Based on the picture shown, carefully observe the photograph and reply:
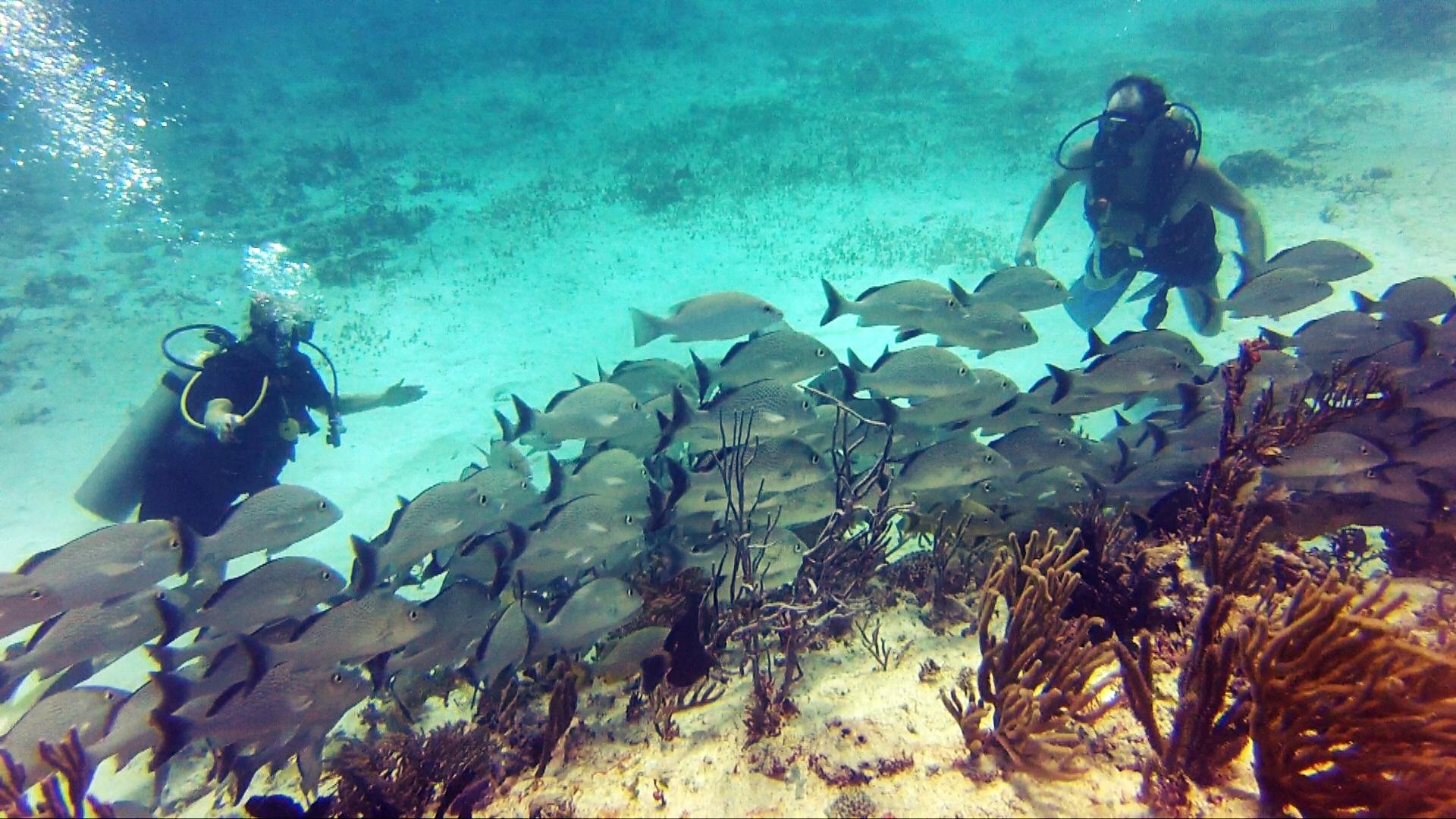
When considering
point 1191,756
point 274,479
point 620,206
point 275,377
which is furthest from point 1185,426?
point 620,206

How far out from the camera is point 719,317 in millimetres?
6047

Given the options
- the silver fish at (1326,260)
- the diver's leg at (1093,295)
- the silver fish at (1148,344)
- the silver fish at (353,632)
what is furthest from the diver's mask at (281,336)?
the silver fish at (1326,260)

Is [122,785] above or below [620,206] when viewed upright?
below

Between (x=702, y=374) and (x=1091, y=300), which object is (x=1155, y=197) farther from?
(x=702, y=374)

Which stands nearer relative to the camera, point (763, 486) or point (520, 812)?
point (520, 812)

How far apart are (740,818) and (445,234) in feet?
71.3

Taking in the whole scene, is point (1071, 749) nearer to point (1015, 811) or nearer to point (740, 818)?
point (1015, 811)

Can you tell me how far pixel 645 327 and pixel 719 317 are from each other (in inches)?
35.2

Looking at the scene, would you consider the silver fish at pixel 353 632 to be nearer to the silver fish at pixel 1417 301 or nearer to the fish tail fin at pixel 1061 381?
the fish tail fin at pixel 1061 381

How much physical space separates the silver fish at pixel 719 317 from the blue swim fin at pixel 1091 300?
22.4ft

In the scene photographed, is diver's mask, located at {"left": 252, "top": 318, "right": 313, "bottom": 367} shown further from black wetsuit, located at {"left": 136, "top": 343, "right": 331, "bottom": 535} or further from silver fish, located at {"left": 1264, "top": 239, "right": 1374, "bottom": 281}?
silver fish, located at {"left": 1264, "top": 239, "right": 1374, "bottom": 281}

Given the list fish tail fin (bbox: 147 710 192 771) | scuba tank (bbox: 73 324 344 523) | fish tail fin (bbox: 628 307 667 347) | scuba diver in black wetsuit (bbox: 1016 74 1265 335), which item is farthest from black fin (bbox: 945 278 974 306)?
scuba tank (bbox: 73 324 344 523)

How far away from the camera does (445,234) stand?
2103 cm

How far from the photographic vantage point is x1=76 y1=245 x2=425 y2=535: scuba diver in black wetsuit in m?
7.07
